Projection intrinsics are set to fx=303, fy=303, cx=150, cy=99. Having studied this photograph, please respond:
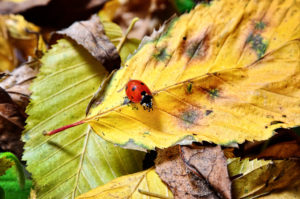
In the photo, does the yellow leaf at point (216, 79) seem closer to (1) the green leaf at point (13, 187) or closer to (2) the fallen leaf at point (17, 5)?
(1) the green leaf at point (13, 187)

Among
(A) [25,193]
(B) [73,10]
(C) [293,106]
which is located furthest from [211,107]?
(B) [73,10]

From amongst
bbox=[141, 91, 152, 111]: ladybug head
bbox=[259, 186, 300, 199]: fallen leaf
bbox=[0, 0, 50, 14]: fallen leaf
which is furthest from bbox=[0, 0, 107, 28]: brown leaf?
bbox=[259, 186, 300, 199]: fallen leaf

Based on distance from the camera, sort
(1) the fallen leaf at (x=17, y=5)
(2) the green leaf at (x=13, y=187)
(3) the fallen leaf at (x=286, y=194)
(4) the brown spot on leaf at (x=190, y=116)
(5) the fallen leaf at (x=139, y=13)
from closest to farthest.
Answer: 1. (3) the fallen leaf at (x=286, y=194)
2. (4) the brown spot on leaf at (x=190, y=116)
3. (2) the green leaf at (x=13, y=187)
4. (5) the fallen leaf at (x=139, y=13)
5. (1) the fallen leaf at (x=17, y=5)

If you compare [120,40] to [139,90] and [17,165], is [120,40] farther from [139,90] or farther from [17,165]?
[17,165]

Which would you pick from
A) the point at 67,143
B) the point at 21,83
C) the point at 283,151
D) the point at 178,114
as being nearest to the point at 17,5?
the point at 21,83

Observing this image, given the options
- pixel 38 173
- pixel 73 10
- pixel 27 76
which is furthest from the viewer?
pixel 73 10

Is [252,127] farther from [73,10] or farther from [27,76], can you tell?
[73,10]

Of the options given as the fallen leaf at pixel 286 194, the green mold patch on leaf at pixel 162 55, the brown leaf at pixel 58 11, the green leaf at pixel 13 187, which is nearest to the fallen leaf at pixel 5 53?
the brown leaf at pixel 58 11
